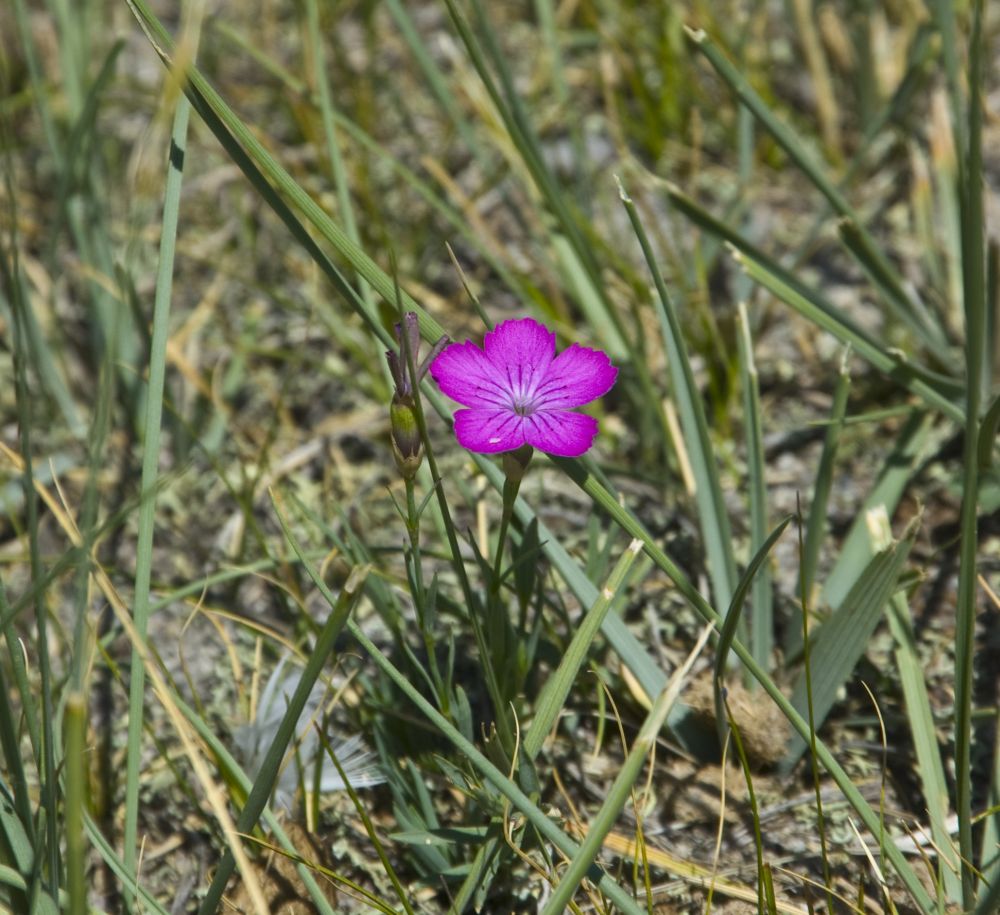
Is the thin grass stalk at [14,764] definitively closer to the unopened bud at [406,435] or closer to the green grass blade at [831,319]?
the unopened bud at [406,435]

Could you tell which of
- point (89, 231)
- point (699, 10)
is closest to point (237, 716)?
point (89, 231)

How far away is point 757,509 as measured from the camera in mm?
1263

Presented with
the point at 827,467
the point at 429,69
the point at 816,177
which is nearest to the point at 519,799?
the point at 827,467

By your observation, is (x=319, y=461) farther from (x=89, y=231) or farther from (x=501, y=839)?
(x=501, y=839)

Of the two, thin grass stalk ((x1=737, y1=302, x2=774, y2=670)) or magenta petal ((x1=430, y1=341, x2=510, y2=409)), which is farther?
thin grass stalk ((x1=737, y1=302, x2=774, y2=670))

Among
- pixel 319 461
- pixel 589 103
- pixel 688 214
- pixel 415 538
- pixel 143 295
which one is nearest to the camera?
pixel 415 538

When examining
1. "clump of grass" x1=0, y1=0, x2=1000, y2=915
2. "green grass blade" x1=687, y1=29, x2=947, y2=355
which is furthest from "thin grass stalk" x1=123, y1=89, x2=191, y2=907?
"green grass blade" x1=687, y1=29, x2=947, y2=355

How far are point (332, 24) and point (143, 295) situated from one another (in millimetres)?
661

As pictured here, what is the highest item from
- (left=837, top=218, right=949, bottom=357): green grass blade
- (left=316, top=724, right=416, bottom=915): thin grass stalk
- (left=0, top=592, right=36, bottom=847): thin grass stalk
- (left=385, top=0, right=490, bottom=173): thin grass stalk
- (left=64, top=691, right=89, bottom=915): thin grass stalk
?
(left=385, top=0, right=490, bottom=173): thin grass stalk

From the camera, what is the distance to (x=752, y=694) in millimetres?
1217

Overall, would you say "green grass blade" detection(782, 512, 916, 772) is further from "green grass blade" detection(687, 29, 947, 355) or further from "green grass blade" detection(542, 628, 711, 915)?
"green grass blade" detection(687, 29, 947, 355)

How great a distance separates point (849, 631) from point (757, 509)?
20 centimetres

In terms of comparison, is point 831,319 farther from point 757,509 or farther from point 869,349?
point 757,509

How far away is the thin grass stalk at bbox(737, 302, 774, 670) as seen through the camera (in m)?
1.24
